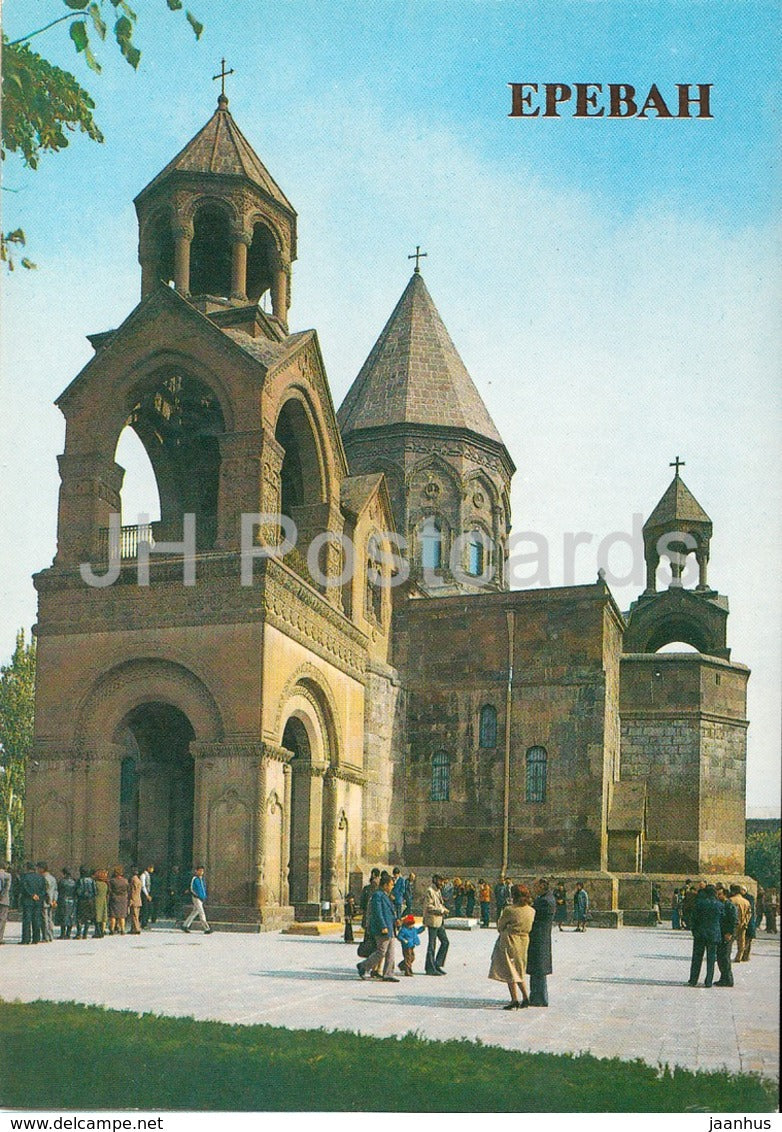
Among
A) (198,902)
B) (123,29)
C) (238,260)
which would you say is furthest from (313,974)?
(238,260)

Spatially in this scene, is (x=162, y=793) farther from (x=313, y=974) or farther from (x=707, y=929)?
(x=707, y=929)

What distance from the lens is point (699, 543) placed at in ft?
126

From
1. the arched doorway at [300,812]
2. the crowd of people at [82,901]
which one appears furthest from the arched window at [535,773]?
the crowd of people at [82,901]

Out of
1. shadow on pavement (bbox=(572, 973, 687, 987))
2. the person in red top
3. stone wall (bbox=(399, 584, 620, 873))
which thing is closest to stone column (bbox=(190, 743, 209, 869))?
the person in red top

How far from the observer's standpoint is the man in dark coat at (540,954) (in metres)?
13.2

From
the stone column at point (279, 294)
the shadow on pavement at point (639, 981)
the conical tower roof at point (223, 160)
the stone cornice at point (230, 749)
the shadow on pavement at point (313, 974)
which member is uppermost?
the conical tower roof at point (223, 160)

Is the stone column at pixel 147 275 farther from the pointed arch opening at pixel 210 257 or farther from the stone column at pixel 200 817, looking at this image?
the stone column at pixel 200 817

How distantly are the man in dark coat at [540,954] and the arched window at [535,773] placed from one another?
16627mm

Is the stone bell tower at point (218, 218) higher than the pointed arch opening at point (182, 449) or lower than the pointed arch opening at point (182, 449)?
higher

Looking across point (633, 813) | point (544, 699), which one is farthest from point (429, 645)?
point (633, 813)

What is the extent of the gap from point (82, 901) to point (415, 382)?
21.3 meters

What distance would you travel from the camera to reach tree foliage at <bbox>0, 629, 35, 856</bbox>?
36.2m

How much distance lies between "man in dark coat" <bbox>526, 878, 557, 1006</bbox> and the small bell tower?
1477 cm
